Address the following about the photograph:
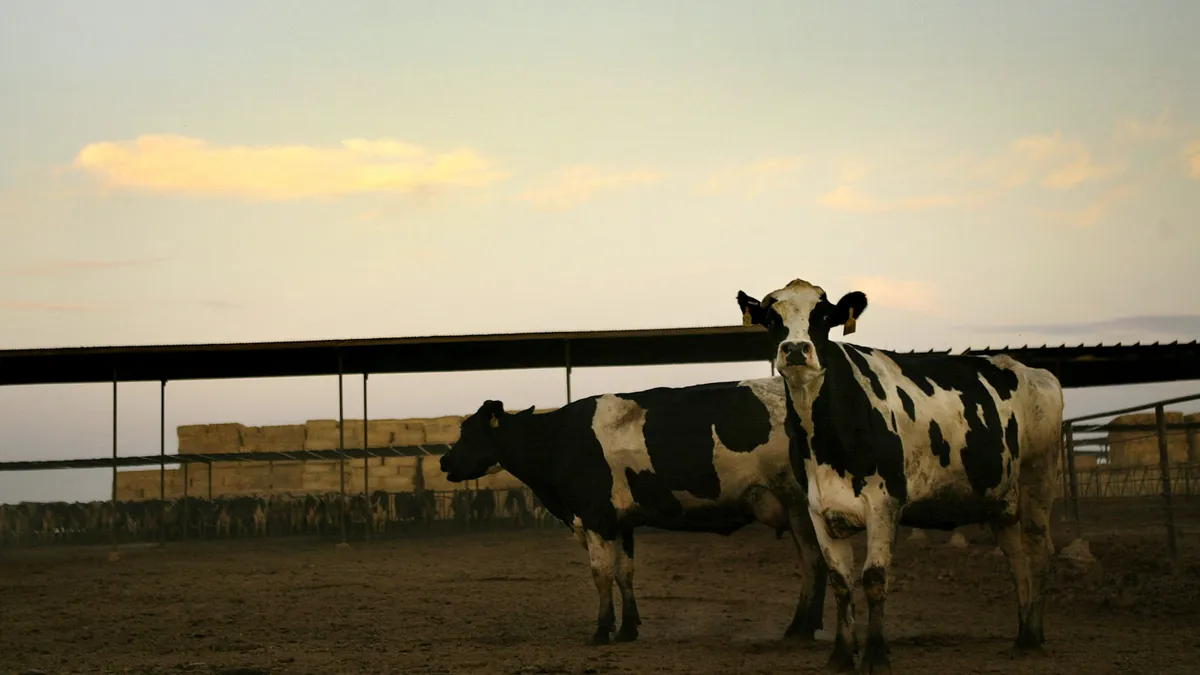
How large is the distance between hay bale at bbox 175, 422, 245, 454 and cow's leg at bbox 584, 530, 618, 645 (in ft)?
85.1

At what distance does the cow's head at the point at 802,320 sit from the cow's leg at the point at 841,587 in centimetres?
107

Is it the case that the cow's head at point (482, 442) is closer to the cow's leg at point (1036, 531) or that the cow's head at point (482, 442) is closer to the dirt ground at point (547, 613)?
the dirt ground at point (547, 613)

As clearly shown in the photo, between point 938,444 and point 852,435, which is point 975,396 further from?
point 852,435

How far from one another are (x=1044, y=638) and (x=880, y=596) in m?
2.29

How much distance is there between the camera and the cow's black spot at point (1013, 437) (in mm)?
9539

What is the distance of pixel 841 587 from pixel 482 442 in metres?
5.62

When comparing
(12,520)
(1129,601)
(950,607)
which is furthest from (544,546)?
(12,520)

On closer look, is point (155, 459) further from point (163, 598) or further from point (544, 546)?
point (163, 598)

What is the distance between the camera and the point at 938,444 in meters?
8.98

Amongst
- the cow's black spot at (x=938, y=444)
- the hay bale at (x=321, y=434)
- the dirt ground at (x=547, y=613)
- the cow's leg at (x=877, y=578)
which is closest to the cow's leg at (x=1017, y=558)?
the dirt ground at (x=547, y=613)

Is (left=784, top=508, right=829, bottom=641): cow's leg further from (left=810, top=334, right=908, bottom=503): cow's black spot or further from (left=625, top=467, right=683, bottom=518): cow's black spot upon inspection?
(left=810, top=334, right=908, bottom=503): cow's black spot

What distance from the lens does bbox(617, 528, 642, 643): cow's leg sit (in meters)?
11.1

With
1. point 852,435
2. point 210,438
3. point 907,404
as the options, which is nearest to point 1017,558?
point 907,404

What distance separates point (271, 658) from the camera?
403 inches
